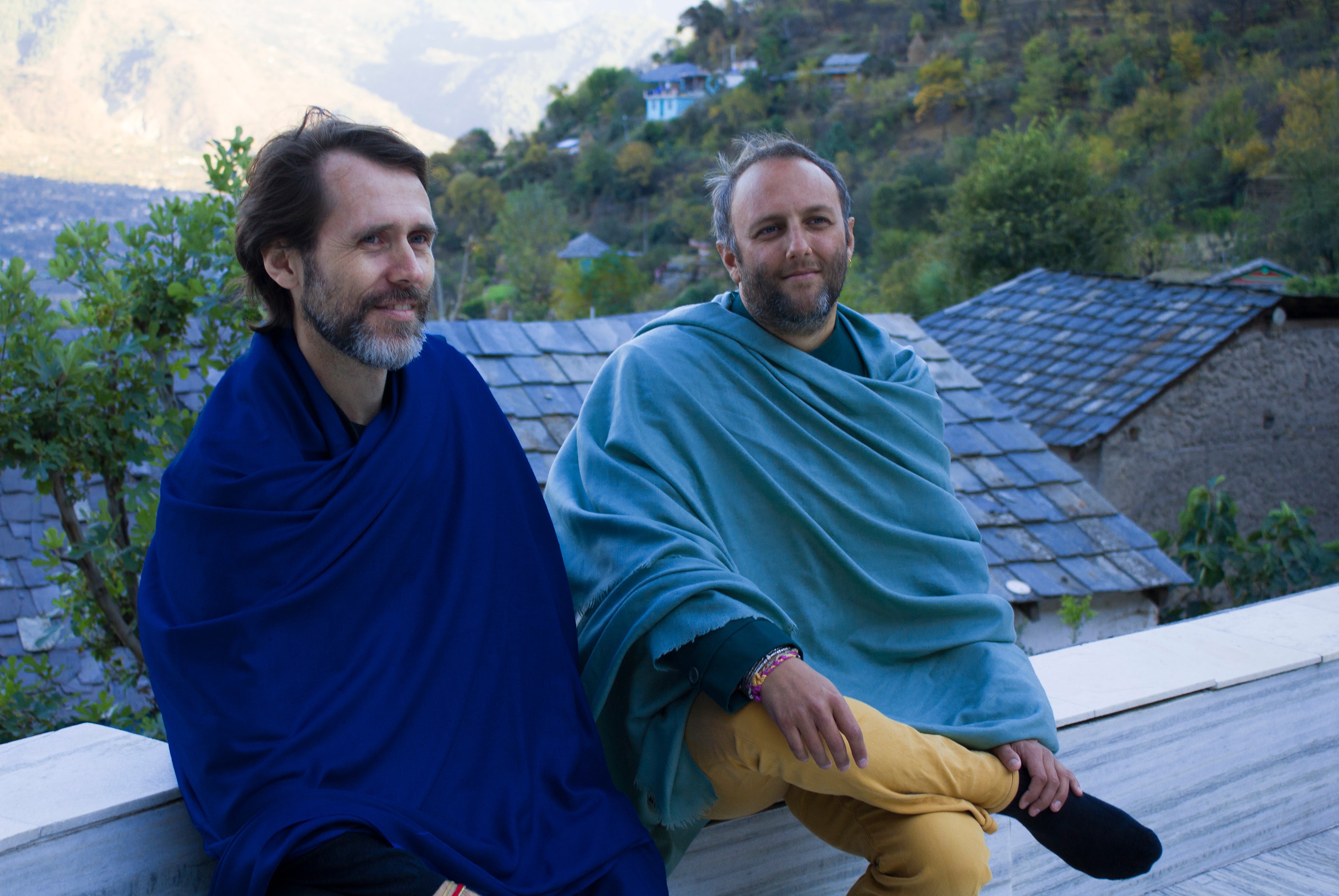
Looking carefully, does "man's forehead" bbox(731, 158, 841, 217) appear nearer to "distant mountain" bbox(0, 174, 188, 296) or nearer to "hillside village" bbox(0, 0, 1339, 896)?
"hillside village" bbox(0, 0, 1339, 896)

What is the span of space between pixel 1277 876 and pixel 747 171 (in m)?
2.23

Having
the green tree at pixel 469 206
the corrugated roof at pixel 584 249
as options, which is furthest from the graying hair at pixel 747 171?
the green tree at pixel 469 206

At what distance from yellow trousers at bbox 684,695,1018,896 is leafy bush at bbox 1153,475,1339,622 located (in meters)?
3.80

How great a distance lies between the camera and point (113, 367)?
2.91 metres

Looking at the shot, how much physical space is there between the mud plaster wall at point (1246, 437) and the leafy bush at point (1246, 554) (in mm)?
A: 4390

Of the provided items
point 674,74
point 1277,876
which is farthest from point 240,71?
point 674,74

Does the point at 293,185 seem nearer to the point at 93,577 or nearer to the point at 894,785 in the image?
the point at 894,785

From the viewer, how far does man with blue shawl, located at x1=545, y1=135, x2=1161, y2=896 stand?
1.55 m

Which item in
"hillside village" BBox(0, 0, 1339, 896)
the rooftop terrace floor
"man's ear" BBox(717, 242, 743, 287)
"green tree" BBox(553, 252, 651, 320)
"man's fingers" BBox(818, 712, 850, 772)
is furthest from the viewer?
"green tree" BBox(553, 252, 651, 320)

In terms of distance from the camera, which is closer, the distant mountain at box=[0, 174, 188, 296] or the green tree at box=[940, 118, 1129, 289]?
the distant mountain at box=[0, 174, 188, 296]

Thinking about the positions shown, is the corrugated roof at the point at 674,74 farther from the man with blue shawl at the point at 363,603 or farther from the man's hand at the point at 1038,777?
the man's hand at the point at 1038,777

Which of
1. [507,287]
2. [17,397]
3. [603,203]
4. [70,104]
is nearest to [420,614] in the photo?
[17,397]

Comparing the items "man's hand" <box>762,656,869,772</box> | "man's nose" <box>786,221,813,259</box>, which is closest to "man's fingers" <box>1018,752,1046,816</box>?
"man's hand" <box>762,656,869,772</box>

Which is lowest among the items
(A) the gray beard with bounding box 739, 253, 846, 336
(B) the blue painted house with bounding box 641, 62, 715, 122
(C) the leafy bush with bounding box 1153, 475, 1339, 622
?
(C) the leafy bush with bounding box 1153, 475, 1339, 622
